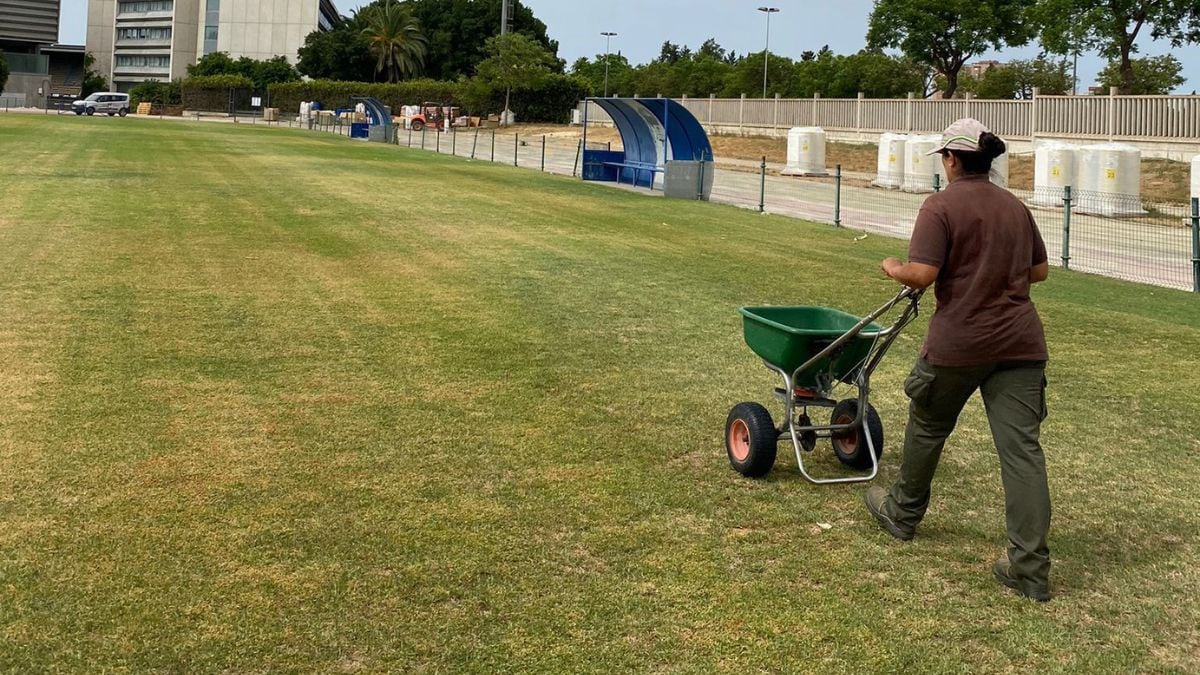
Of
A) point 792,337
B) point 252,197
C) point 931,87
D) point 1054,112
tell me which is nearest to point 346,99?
point 931,87

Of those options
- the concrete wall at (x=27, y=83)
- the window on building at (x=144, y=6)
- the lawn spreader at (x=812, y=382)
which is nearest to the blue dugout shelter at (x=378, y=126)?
the lawn spreader at (x=812, y=382)

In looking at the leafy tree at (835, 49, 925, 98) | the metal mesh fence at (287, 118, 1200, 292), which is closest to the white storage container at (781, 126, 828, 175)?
the metal mesh fence at (287, 118, 1200, 292)

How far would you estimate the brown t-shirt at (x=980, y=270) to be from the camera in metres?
4.59

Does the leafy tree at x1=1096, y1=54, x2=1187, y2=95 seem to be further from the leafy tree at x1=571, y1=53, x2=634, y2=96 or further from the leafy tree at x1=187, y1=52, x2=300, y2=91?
the leafy tree at x1=187, y1=52, x2=300, y2=91

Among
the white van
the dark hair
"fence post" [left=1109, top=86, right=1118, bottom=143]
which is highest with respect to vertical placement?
the white van

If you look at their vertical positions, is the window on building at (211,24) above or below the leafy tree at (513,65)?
above

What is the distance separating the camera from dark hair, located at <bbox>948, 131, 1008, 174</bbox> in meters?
4.68

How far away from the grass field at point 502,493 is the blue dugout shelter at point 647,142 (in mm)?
18311

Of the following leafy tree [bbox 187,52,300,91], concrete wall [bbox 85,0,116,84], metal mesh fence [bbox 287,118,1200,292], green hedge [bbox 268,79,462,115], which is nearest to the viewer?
metal mesh fence [bbox 287,118,1200,292]

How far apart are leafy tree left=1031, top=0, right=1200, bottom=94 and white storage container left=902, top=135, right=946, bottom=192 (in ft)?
47.7

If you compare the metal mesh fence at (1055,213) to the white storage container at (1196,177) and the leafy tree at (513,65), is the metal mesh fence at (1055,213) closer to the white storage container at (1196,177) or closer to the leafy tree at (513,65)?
the white storage container at (1196,177)

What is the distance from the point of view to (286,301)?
35.6ft

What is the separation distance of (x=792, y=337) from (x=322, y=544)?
2.38 meters

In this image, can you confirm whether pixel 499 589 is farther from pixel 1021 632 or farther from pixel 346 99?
pixel 346 99
